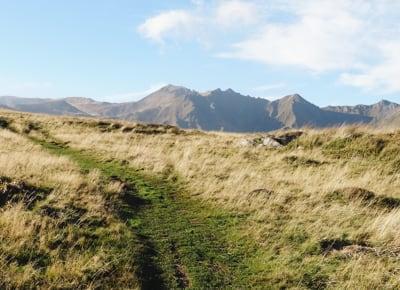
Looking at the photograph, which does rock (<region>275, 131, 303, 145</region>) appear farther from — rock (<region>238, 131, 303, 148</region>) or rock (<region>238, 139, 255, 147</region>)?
rock (<region>238, 139, 255, 147</region>)

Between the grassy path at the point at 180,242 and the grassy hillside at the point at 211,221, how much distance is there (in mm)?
34

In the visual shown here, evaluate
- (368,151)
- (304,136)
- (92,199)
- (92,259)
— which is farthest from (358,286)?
(304,136)

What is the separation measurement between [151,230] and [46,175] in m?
6.62

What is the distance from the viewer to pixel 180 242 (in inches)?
475

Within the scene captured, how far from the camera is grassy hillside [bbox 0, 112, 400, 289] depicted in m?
9.57

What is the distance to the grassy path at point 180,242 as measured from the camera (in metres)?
9.80

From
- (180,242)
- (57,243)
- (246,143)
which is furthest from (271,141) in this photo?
(57,243)

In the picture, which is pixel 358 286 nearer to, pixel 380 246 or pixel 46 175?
pixel 380 246

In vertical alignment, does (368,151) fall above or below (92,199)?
above

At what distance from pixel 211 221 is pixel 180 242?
237 centimetres

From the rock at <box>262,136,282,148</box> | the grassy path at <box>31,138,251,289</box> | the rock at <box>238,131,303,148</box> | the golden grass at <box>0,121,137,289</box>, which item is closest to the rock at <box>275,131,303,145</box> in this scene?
the rock at <box>238,131,303,148</box>

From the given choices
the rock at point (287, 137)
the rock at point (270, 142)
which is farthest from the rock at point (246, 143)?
the rock at point (287, 137)

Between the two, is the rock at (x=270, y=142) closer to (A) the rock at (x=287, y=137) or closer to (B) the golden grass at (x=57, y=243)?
(A) the rock at (x=287, y=137)

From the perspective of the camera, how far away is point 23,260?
954 cm
